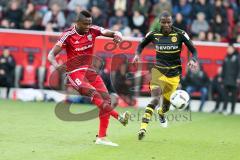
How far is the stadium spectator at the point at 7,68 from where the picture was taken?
22.4m

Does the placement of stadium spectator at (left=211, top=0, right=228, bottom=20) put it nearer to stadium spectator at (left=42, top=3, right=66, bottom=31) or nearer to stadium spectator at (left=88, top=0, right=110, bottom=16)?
stadium spectator at (left=88, top=0, right=110, bottom=16)

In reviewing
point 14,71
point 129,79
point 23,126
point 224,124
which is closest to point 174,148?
point 23,126

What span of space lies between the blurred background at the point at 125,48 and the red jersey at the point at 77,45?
7.72m

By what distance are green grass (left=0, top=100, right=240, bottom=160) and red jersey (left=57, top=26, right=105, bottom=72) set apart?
1.48 metres

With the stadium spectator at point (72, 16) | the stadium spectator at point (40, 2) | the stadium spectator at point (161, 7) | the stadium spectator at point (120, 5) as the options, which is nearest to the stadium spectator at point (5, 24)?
the stadium spectator at point (40, 2)

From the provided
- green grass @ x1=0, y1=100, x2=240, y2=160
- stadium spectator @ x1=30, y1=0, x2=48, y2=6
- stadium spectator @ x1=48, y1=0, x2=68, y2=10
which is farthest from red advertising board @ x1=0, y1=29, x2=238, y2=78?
green grass @ x1=0, y1=100, x2=240, y2=160

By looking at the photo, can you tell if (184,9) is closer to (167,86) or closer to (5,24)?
(5,24)

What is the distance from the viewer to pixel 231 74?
2044 cm

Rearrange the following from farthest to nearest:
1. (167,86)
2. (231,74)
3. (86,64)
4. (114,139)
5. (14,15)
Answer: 1. (14,15)
2. (231,74)
3. (167,86)
4. (114,139)
5. (86,64)

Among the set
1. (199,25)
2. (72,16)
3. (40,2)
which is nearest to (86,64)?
(199,25)

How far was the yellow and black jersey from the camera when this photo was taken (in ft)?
44.5

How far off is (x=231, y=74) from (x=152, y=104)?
7.76 m

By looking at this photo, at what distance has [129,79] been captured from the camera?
21.1 metres

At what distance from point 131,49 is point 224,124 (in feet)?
17.7
